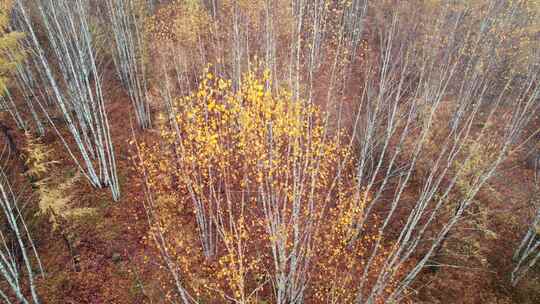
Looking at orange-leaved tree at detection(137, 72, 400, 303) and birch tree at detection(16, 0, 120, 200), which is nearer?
birch tree at detection(16, 0, 120, 200)

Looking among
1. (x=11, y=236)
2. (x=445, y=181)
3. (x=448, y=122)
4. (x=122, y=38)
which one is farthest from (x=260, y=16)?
(x=11, y=236)

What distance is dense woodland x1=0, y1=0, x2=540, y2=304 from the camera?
25.5 ft

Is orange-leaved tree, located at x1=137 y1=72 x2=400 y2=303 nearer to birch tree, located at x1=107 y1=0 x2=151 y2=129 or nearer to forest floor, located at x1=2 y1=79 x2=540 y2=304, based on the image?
forest floor, located at x1=2 y1=79 x2=540 y2=304

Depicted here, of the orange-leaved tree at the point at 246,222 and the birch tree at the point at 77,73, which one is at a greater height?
the birch tree at the point at 77,73

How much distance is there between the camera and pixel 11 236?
29.2 ft

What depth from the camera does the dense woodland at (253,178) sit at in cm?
777

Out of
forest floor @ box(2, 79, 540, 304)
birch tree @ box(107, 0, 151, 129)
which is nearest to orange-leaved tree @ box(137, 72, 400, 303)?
forest floor @ box(2, 79, 540, 304)

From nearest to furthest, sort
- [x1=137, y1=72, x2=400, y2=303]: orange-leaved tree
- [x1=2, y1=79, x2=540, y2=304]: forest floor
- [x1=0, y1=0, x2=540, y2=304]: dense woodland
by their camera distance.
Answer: [x1=0, y1=0, x2=540, y2=304]: dense woodland, [x1=137, y1=72, x2=400, y2=303]: orange-leaved tree, [x1=2, y1=79, x2=540, y2=304]: forest floor

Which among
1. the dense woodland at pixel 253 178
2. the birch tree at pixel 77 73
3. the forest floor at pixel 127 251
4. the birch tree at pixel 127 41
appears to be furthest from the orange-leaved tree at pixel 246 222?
the birch tree at pixel 127 41

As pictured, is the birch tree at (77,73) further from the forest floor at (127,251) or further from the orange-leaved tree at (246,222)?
the orange-leaved tree at (246,222)

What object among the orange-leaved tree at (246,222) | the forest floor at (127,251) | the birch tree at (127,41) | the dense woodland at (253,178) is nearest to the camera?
the dense woodland at (253,178)

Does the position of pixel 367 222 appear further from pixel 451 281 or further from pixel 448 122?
pixel 448 122

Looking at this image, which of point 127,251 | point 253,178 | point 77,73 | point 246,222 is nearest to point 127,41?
point 77,73

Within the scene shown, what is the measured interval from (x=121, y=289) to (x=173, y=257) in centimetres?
164
